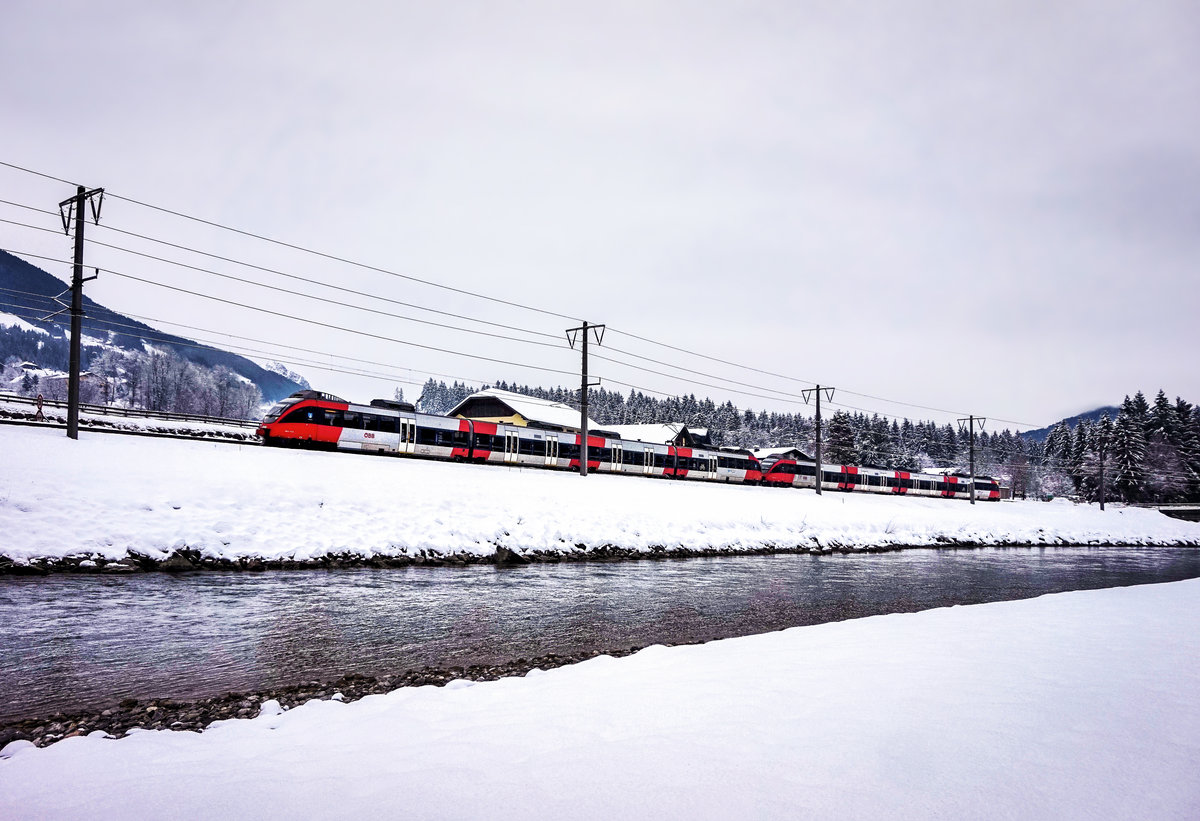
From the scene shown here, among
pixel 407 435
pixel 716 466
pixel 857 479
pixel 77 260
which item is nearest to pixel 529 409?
pixel 716 466

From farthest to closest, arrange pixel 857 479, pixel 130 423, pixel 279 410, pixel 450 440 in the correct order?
pixel 857 479 → pixel 450 440 → pixel 130 423 → pixel 279 410

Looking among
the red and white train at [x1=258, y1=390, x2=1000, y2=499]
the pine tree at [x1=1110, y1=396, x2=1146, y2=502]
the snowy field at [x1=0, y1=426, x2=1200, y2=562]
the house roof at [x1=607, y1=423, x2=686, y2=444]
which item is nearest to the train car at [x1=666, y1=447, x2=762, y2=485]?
the red and white train at [x1=258, y1=390, x2=1000, y2=499]

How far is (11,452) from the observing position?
2025cm

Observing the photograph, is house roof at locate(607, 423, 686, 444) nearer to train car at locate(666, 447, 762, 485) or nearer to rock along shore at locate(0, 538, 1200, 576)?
train car at locate(666, 447, 762, 485)

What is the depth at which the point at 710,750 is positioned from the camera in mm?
4285

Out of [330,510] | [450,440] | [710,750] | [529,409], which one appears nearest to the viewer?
[710,750]

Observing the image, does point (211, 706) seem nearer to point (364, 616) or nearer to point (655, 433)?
point (364, 616)

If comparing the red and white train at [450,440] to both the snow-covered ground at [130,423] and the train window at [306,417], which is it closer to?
the train window at [306,417]

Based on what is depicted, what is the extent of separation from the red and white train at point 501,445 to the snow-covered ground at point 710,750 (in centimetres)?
3463

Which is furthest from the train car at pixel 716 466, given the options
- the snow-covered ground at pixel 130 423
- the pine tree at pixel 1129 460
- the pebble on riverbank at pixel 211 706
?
the pine tree at pixel 1129 460

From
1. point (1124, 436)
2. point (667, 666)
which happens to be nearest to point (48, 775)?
point (667, 666)

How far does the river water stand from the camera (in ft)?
27.7

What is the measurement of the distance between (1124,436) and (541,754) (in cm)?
10668

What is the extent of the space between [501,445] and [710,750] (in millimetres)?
43424
